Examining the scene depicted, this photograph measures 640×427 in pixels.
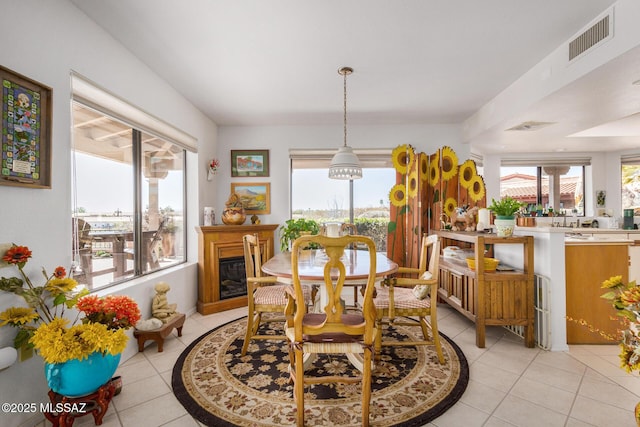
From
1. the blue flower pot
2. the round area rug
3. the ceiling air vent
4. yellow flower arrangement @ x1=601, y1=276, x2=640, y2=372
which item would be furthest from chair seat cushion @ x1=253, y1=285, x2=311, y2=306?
the ceiling air vent

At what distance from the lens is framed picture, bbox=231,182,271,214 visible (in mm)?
4395

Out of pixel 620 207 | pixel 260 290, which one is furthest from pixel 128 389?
pixel 620 207

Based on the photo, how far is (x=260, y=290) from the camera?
254 cm

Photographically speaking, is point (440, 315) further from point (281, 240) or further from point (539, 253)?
point (281, 240)

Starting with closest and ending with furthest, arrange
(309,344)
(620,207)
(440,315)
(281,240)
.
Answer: (309,344)
(440,315)
(281,240)
(620,207)

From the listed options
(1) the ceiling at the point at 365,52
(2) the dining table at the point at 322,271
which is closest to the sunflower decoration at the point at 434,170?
(1) the ceiling at the point at 365,52

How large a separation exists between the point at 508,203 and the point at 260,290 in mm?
2326

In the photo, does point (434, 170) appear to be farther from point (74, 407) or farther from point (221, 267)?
point (74, 407)

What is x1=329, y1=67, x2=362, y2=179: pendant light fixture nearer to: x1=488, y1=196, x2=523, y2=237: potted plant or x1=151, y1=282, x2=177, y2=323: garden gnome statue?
x1=488, y1=196, x2=523, y2=237: potted plant

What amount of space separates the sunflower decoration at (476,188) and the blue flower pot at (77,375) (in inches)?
143

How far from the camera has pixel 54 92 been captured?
5.82 ft

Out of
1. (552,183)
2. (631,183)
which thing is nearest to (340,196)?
(552,183)

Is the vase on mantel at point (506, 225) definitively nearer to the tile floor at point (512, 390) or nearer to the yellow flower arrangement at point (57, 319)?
the tile floor at point (512, 390)

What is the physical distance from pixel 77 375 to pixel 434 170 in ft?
12.9
